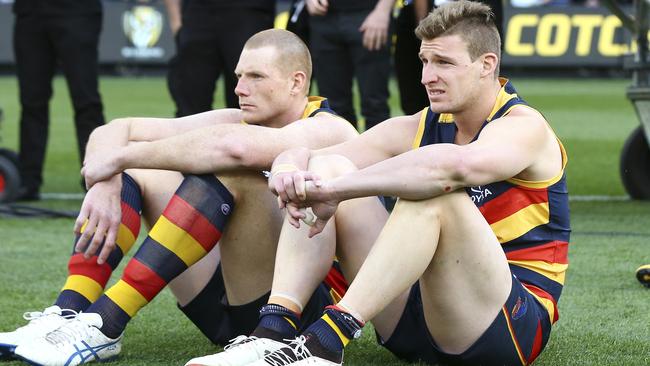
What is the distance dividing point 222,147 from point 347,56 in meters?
3.62

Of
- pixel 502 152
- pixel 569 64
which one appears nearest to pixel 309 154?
pixel 502 152

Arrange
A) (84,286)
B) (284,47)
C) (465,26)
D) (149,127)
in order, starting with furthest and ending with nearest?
(149,127)
(284,47)
(84,286)
(465,26)

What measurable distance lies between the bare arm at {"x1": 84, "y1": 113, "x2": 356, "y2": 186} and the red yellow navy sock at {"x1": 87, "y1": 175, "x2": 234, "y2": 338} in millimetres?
63

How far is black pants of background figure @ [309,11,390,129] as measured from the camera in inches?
268

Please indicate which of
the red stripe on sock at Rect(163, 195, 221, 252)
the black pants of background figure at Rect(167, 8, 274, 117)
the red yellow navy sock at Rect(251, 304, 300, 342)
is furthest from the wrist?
the black pants of background figure at Rect(167, 8, 274, 117)

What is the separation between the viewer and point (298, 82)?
3.81m

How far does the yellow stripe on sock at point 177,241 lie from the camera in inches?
133

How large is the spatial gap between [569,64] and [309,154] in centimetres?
2027

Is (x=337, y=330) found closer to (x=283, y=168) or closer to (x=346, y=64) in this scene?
(x=283, y=168)

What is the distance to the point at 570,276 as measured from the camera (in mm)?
5152

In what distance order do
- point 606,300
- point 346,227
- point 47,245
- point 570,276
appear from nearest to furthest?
1. point 346,227
2. point 606,300
3. point 570,276
4. point 47,245

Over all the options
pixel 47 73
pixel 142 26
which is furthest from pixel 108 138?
pixel 142 26

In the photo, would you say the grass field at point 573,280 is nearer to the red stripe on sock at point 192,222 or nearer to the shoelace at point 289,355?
the red stripe on sock at point 192,222

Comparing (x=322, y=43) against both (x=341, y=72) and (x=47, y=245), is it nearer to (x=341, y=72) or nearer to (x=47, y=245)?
(x=341, y=72)
